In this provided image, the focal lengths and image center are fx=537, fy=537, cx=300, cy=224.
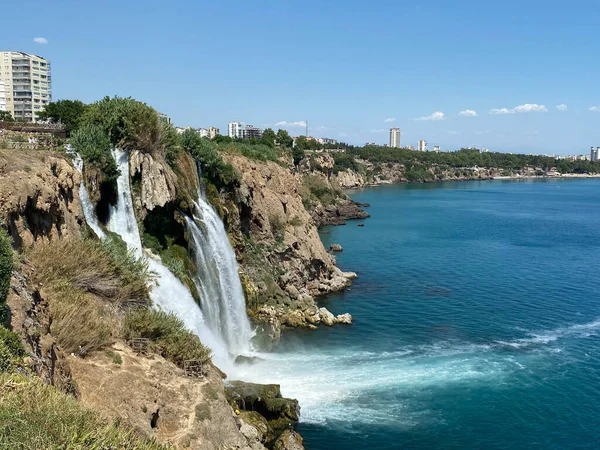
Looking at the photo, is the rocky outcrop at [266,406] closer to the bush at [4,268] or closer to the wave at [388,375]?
the wave at [388,375]

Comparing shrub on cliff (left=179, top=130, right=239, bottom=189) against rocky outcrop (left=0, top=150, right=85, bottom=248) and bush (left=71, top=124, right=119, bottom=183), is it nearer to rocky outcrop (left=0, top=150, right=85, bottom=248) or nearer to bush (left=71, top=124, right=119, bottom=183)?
bush (left=71, top=124, right=119, bottom=183)

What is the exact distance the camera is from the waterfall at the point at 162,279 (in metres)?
25.2

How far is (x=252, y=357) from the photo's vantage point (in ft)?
102

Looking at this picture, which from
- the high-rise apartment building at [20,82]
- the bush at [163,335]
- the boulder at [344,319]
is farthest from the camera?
the high-rise apartment building at [20,82]

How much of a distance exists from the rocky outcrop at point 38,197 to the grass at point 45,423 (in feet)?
28.0

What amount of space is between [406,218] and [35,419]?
87.2 meters

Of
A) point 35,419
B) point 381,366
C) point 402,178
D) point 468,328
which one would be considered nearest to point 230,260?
point 381,366

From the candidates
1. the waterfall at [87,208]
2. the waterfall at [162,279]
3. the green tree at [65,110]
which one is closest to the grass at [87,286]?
the waterfall at [87,208]

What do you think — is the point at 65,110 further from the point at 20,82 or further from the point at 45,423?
the point at 20,82

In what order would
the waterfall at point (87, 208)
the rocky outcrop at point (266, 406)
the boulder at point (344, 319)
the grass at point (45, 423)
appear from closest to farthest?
the grass at point (45, 423) → the rocky outcrop at point (266, 406) → the waterfall at point (87, 208) → the boulder at point (344, 319)

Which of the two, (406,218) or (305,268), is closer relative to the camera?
(305,268)

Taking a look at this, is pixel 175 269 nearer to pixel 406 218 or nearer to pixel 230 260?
pixel 230 260

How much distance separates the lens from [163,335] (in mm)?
19297

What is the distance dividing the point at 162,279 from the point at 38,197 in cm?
766
